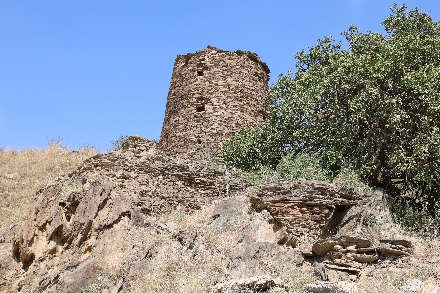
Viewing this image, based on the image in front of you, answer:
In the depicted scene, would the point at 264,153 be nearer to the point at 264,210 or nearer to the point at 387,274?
the point at 264,210

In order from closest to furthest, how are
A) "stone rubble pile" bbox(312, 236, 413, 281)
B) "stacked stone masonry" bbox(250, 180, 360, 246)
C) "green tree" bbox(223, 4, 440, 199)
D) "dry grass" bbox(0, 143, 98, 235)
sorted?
"stone rubble pile" bbox(312, 236, 413, 281) → "stacked stone masonry" bbox(250, 180, 360, 246) → "green tree" bbox(223, 4, 440, 199) → "dry grass" bbox(0, 143, 98, 235)

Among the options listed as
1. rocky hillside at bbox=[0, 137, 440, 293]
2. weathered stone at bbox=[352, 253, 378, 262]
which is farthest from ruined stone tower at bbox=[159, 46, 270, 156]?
weathered stone at bbox=[352, 253, 378, 262]

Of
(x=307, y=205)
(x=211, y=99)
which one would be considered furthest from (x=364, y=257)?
(x=211, y=99)

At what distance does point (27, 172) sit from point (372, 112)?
12671mm

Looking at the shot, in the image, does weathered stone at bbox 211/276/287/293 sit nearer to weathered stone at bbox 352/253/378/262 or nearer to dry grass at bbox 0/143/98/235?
weathered stone at bbox 352/253/378/262

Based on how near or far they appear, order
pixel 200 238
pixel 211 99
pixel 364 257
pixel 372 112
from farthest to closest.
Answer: pixel 211 99
pixel 372 112
pixel 200 238
pixel 364 257

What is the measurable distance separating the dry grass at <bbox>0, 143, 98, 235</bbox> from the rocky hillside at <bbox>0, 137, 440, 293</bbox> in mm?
4957

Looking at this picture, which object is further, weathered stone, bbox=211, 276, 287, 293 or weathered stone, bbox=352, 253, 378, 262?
weathered stone, bbox=352, 253, 378, 262

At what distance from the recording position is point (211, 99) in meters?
15.6

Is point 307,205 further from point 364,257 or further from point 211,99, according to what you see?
point 211,99

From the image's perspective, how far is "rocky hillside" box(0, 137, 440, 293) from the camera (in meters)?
7.64

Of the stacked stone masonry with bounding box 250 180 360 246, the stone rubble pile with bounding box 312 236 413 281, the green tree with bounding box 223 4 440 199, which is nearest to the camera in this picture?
the stone rubble pile with bounding box 312 236 413 281

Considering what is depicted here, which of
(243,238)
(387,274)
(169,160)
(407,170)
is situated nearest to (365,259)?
(387,274)

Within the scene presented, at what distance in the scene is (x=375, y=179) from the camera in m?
12.2
